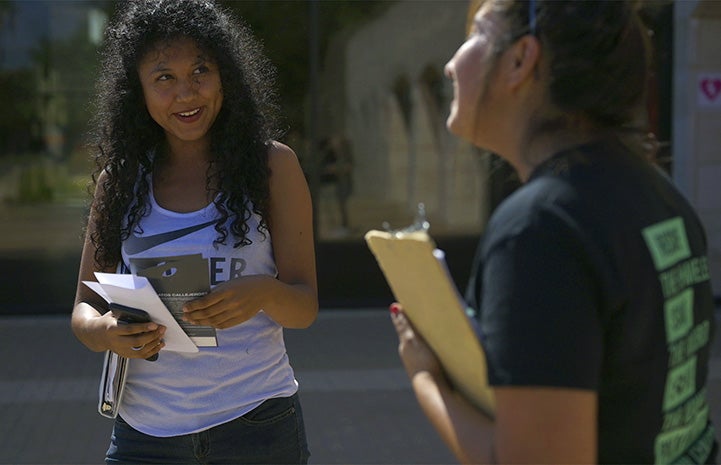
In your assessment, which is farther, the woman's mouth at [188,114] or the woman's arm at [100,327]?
the woman's mouth at [188,114]

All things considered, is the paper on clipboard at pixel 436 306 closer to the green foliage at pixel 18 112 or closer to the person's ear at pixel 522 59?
the person's ear at pixel 522 59

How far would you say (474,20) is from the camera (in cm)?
151

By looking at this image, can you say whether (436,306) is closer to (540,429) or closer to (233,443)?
(540,429)

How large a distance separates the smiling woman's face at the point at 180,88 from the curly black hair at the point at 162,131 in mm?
25

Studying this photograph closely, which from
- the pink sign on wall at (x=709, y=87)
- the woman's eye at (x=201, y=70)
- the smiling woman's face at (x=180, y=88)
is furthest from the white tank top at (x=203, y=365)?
the pink sign on wall at (x=709, y=87)

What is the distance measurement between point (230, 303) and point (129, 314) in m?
0.22

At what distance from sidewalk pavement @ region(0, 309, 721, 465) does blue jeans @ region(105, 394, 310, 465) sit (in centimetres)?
267

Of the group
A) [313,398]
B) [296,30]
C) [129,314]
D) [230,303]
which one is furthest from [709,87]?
[129,314]

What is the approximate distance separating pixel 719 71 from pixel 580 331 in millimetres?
8171

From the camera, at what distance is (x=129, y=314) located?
230 cm

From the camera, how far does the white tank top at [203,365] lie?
7.88ft

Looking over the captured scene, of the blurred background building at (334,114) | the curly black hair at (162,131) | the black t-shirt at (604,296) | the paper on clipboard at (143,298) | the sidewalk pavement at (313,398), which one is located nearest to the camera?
the black t-shirt at (604,296)

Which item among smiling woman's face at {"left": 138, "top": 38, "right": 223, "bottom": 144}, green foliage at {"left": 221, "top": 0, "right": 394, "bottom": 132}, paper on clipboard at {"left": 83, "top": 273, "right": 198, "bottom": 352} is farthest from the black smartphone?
green foliage at {"left": 221, "top": 0, "right": 394, "bottom": 132}

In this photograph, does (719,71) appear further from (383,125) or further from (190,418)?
(190,418)
